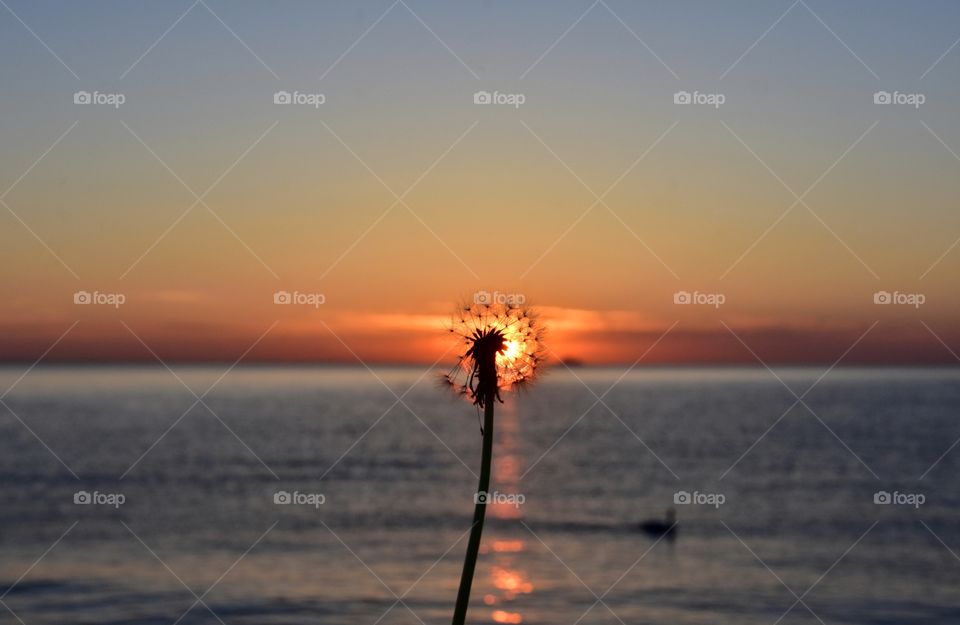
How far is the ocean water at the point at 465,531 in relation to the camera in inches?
1572

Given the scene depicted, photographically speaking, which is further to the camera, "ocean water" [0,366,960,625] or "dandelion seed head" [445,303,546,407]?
"ocean water" [0,366,960,625]

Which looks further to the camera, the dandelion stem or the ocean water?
the ocean water

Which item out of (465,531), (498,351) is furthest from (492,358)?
(465,531)

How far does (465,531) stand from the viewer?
192 feet

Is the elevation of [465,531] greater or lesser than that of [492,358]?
greater

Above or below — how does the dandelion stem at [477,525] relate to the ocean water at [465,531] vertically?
below

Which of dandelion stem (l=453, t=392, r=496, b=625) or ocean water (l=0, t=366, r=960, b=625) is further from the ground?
ocean water (l=0, t=366, r=960, b=625)

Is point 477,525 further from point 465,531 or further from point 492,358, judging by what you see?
point 465,531

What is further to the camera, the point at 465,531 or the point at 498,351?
the point at 465,531

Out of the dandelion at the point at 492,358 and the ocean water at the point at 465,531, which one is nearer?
the dandelion at the point at 492,358

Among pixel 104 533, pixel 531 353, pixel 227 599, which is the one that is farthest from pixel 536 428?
pixel 531 353

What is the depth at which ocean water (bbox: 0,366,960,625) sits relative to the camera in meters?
39.9

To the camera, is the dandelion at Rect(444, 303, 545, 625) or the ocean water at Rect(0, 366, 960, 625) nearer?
the dandelion at Rect(444, 303, 545, 625)

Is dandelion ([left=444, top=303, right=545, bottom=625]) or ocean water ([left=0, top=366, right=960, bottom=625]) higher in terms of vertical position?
ocean water ([left=0, top=366, right=960, bottom=625])
